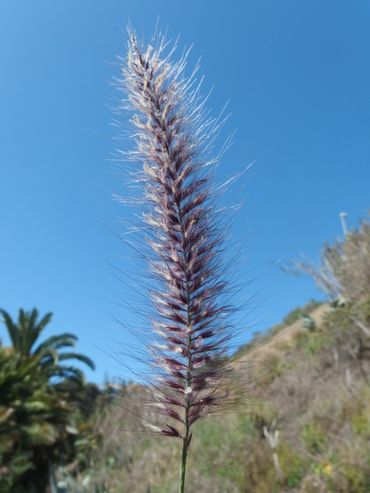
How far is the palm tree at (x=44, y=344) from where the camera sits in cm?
2266

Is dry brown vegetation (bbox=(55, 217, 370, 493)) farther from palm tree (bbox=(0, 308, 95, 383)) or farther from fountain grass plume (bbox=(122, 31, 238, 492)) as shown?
palm tree (bbox=(0, 308, 95, 383))

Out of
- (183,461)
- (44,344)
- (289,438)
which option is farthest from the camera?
(44,344)

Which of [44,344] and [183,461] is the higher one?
[44,344]

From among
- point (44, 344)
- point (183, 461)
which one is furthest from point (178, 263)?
point (44, 344)

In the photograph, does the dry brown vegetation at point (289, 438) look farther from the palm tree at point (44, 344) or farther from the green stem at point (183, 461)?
the palm tree at point (44, 344)

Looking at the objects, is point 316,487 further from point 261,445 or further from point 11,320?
point 11,320

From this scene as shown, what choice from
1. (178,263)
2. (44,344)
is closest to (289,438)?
(178,263)

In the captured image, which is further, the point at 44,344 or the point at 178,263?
the point at 44,344

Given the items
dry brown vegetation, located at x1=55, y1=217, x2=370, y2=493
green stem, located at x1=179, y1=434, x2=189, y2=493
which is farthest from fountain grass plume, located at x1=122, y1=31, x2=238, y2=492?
dry brown vegetation, located at x1=55, y1=217, x2=370, y2=493

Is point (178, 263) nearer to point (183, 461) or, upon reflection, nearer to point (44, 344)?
point (183, 461)

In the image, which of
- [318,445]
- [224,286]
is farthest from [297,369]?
[224,286]

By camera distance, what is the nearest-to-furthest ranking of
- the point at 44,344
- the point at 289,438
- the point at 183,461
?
the point at 183,461 < the point at 289,438 < the point at 44,344

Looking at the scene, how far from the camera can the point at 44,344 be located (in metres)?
23.8

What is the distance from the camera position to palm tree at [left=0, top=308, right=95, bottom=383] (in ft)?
74.3
